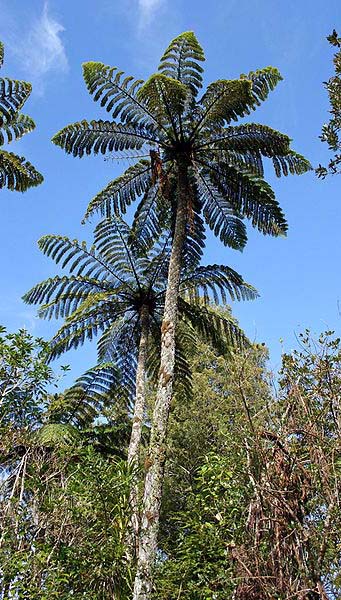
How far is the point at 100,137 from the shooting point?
424 inches

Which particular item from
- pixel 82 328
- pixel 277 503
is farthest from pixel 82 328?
pixel 277 503

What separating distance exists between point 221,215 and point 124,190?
79.5 inches

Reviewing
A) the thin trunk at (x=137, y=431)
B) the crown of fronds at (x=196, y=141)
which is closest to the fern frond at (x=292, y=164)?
the crown of fronds at (x=196, y=141)

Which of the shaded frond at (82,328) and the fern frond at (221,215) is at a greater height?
the fern frond at (221,215)

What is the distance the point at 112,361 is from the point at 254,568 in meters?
8.42

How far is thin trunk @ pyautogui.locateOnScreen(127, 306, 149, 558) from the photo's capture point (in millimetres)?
7609

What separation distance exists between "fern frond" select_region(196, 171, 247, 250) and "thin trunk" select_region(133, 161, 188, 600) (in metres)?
1.06

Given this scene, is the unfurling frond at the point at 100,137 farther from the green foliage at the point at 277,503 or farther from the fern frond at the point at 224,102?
the green foliage at the point at 277,503

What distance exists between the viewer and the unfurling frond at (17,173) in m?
10.8

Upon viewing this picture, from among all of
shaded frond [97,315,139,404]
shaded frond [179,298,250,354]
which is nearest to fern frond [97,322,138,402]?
shaded frond [97,315,139,404]

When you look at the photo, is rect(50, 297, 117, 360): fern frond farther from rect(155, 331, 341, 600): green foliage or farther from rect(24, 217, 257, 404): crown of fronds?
rect(155, 331, 341, 600): green foliage

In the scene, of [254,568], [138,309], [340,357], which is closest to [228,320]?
[138,309]

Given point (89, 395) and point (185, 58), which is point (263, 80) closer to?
point (185, 58)

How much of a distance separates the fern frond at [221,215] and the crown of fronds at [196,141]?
0.02 metres
